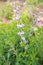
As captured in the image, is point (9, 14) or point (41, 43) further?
point (9, 14)

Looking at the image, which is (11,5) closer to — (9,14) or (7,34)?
(9,14)

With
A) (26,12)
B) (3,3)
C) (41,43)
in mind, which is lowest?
(3,3)

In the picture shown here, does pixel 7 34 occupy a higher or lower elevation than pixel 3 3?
higher

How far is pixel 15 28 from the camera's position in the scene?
329 centimetres

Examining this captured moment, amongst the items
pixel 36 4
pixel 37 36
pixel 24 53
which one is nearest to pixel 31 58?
pixel 24 53

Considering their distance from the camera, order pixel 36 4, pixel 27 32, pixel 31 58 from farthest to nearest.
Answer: pixel 36 4 < pixel 27 32 < pixel 31 58

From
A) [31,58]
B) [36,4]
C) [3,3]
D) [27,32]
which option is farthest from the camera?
[3,3]

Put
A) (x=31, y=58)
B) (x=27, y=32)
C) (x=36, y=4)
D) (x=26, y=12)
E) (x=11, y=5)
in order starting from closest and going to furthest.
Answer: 1. (x=31, y=58)
2. (x=27, y=32)
3. (x=26, y=12)
4. (x=11, y=5)
5. (x=36, y=4)

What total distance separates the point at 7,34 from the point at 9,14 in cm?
160

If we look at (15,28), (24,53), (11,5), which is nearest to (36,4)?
(11,5)

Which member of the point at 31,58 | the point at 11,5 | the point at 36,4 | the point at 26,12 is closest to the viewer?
the point at 31,58

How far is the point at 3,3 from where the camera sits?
5.59 meters

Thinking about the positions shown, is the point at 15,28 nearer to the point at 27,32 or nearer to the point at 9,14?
the point at 27,32

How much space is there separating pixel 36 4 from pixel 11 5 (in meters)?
0.67
